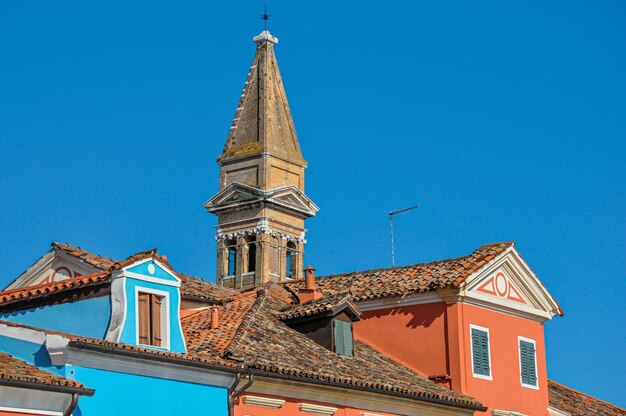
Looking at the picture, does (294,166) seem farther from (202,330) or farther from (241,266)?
(202,330)

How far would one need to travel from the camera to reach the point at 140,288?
27.2 metres

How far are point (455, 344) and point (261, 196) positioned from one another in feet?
112

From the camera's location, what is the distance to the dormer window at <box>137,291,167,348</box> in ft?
88.7

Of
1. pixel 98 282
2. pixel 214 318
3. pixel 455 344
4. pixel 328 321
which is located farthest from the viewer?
pixel 455 344

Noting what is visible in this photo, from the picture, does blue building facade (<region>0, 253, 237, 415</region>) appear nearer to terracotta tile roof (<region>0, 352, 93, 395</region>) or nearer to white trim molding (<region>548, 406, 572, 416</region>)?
terracotta tile roof (<region>0, 352, 93, 395</region>)

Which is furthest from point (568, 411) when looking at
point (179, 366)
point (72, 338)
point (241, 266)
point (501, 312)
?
point (241, 266)

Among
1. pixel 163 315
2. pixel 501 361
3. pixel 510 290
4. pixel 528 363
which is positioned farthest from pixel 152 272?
pixel 528 363

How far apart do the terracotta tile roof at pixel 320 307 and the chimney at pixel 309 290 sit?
2.36m

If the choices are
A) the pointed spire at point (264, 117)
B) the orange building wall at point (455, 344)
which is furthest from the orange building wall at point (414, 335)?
the pointed spire at point (264, 117)

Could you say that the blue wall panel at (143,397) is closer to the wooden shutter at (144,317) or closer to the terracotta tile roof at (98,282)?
the wooden shutter at (144,317)

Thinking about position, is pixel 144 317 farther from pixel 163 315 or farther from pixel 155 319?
pixel 163 315

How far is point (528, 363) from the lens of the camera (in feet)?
126

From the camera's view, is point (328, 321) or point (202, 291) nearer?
point (328, 321)

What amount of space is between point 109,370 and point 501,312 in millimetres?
15782
